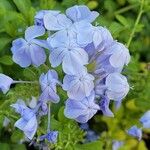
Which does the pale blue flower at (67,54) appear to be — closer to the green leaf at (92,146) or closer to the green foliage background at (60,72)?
the green foliage background at (60,72)

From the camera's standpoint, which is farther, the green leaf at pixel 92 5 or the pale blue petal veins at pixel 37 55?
the green leaf at pixel 92 5

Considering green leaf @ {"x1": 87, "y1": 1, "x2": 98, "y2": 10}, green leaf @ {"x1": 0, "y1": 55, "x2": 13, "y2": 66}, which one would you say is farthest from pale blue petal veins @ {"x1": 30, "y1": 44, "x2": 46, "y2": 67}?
green leaf @ {"x1": 87, "y1": 1, "x2": 98, "y2": 10}

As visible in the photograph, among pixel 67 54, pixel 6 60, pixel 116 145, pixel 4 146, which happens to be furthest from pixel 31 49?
pixel 116 145

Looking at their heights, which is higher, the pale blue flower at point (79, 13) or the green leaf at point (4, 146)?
the pale blue flower at point (79, 13)

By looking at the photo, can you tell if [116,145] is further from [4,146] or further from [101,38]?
[101,38]

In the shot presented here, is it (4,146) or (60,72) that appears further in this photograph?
(4,146)

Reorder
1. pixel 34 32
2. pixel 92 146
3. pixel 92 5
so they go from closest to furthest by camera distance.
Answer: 1. pixel 34 32
2. pixel 92 146
3. pixel 92 5

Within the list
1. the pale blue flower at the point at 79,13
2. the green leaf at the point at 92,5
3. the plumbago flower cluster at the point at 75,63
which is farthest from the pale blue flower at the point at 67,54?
the green leaf at the point at 92,5

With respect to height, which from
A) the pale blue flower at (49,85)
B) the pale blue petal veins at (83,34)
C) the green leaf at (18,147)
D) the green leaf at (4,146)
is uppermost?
the pale blue petal veins at (83,34)
